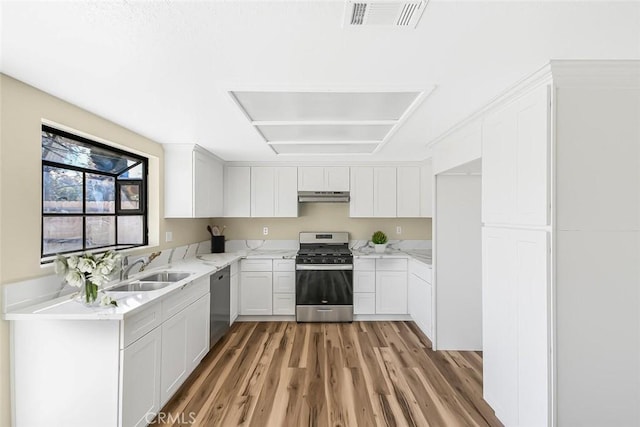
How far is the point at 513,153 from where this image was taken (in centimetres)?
188

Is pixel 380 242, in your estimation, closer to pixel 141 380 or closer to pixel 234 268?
pixel 234 268

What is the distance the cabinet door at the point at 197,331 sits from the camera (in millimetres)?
2609

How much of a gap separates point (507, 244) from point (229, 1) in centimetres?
208

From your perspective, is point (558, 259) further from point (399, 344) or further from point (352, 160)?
point (352, 160)

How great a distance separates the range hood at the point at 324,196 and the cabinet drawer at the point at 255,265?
102 centimetres

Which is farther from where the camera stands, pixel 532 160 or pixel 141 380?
pixel 141 380

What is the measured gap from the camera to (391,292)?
404cm

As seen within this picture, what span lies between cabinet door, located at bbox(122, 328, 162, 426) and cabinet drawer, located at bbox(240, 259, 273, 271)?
6.36 ft

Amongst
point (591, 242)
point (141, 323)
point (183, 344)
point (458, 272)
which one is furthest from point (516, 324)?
point (183, 344)

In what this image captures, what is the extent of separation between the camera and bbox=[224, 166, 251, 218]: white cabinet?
14.2 feet

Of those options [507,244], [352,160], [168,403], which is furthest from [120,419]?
[352,160]

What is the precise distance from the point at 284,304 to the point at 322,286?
1.94 feet

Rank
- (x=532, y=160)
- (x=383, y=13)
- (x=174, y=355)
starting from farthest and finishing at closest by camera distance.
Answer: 1. (x=174, y=355)
2. (x=532, y=160)
3. (x=383, y=13)

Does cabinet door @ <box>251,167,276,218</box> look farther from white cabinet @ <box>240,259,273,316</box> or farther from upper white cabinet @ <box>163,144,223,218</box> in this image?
upper white cabinet @ <box>163,144,223,218</box>
